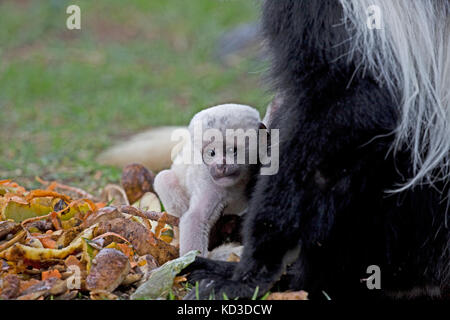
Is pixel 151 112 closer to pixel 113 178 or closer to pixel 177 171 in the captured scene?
pixel 113 178

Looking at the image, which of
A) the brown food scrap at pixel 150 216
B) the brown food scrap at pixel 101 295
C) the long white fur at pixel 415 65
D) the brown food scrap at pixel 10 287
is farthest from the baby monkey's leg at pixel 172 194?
the long white fur at pixel 415 65

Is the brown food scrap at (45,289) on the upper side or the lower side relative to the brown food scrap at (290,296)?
upper

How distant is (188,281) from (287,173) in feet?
1.65

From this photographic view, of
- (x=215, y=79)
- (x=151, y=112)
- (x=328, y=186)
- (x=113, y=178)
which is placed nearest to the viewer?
(x=328, y=186)

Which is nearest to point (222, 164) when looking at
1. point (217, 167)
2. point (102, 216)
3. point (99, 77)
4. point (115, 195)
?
point (217, 167)

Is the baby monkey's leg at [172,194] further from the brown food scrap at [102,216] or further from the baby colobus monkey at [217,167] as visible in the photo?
the brown food scrap at [102,216]

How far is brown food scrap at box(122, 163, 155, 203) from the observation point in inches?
122

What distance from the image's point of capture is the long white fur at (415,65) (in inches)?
78.0

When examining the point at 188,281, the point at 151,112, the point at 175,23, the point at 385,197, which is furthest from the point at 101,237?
the point at 175,23

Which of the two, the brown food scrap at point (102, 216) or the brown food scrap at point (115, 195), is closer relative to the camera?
the brown food scrap at point (102, 216)

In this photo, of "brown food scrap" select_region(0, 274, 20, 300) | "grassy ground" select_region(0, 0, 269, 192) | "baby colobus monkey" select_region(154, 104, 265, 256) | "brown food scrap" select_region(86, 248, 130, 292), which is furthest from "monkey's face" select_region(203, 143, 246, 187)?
"grassy ground" select_region(0, 0, 269, 192)

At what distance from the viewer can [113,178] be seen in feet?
12.5

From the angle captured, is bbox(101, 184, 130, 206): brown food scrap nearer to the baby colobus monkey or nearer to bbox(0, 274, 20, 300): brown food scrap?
the baby colobus monkey

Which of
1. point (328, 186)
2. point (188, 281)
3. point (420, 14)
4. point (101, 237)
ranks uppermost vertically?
point (420, 14)
